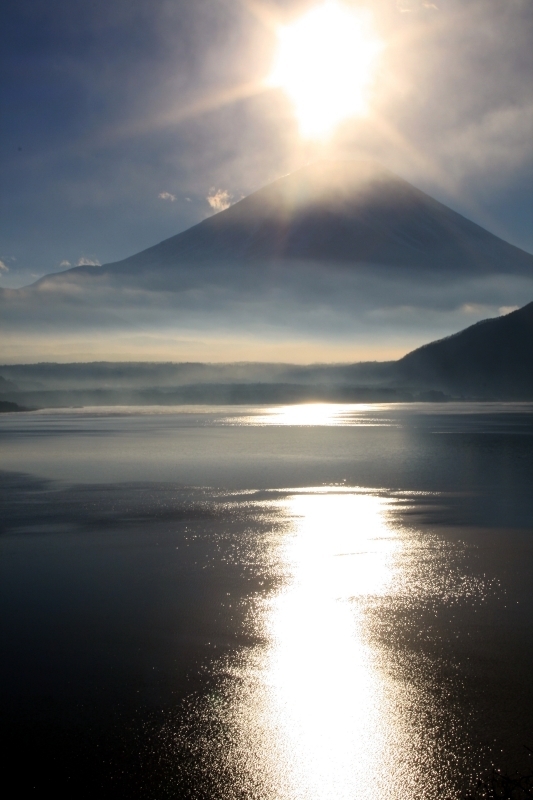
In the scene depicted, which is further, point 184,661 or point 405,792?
point 184,661

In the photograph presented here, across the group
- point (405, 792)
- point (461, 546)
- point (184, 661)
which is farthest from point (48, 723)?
point (461, 546)

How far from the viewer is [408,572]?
27.8ft

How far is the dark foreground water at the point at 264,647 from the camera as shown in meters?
4.34

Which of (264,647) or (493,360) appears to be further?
(493,360)

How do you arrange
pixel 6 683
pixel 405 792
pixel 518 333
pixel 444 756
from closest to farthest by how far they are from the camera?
1. pixel 405 792
2. pixel 444 756
3. pixel 6 683
4. pixel 518 333

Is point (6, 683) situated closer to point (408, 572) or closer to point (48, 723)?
point (48, 723)

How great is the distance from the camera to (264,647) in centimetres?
614

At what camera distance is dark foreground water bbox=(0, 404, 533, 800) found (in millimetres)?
4344

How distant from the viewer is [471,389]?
458 ft

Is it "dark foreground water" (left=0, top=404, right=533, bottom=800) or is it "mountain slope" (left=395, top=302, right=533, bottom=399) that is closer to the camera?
"dark foreground water" (left=0, top=404, right=533, bottom=800)

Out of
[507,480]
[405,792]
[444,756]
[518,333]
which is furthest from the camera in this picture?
[518,333]

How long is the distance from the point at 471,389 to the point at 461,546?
135 meters

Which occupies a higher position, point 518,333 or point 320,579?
point 518,333

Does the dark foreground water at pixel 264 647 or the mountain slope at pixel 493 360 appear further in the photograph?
the mountain slope at pixel 493 360
